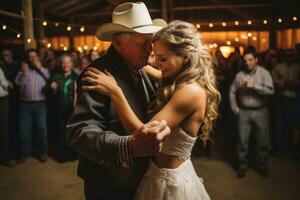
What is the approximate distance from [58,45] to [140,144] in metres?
12.7

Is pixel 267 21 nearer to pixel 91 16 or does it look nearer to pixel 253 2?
pixel 253 2

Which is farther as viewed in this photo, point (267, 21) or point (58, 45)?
point (58, 45)

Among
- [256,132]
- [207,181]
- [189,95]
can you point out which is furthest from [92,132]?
[256,132]

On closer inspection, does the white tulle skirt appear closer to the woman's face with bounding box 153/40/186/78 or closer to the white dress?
the white dress

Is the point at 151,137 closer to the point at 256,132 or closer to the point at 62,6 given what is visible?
the point at 256,132

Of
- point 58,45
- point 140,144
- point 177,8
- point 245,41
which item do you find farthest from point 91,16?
point 140,144

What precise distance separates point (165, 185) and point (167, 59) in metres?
0.77

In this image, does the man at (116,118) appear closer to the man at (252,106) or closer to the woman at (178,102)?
the woman at (178,102)

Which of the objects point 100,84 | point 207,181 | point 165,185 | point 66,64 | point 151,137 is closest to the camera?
point 151,137

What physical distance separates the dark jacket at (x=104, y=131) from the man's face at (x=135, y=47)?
0.05 meters

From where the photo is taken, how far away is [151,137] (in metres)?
1.45

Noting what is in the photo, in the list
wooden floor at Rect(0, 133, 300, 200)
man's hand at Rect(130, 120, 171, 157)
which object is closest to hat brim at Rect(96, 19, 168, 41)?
man's hand at Rect(130, 120, 171, 157)

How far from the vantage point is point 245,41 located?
1197 cm

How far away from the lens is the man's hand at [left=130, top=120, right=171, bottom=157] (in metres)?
1.44
